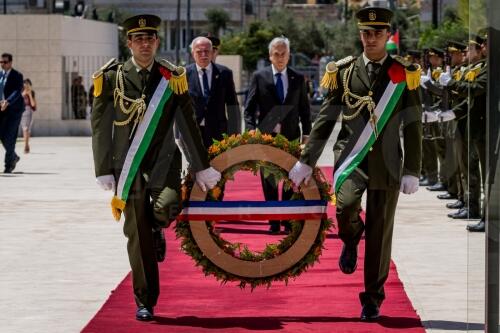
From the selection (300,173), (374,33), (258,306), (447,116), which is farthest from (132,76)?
(447,116)

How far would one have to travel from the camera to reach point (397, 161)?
9.17m

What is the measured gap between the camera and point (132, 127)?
9.19 metres

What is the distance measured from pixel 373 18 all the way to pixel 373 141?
30.6 inches

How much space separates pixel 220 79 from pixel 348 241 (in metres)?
5.85

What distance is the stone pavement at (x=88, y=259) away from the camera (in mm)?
9141

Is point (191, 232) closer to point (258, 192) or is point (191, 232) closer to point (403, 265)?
point (403, 265)

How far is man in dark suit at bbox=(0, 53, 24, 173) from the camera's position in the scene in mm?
23375

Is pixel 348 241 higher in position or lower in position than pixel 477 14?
lower

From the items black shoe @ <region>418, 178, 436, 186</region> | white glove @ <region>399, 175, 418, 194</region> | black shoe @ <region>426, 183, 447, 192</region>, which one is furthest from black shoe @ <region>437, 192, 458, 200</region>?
white glove @ <region>399, 175, 418, 194</region>

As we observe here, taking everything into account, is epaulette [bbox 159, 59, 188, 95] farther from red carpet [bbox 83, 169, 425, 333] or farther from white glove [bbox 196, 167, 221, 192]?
red carpet [bbox 83, 169, 425, 333]

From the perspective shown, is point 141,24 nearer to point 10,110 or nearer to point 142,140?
point 142,140

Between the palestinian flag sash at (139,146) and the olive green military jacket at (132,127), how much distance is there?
4 cm

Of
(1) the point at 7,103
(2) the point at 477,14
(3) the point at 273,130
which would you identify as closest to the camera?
(2) the point at 477,14

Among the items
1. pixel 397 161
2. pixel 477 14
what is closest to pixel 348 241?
pixel 397 161
